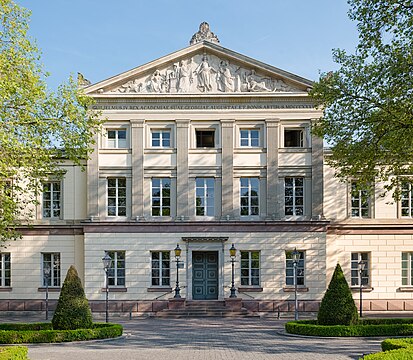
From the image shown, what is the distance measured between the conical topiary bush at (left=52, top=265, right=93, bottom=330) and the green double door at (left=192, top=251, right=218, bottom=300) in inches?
493

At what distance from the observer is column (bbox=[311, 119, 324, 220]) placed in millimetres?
35250

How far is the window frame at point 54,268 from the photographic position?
1435 inches

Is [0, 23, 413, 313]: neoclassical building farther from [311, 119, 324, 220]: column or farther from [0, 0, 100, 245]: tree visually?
[0, 0, 100, 245]: tree

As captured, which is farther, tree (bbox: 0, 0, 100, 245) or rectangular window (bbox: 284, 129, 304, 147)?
rectangular window (bbox: 284, 129, 304, 147)

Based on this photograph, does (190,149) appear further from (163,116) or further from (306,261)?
(306,261)

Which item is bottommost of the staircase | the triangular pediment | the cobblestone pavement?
the staircase

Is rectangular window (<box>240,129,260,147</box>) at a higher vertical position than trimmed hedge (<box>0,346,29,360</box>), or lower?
higher

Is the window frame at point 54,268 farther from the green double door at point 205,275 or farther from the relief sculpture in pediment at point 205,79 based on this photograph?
the relief sculpture in pediment at point 205,79

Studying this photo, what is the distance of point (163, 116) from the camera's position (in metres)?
35.8

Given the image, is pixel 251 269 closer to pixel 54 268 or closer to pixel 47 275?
pixel 47 275

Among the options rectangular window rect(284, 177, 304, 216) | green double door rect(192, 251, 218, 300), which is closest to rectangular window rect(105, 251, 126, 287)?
green double door rect(192, 251, 218, 300)

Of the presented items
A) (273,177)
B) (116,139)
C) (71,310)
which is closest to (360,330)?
(71,310)

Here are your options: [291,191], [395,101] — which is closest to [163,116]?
[291,191]

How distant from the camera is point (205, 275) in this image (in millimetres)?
35688
